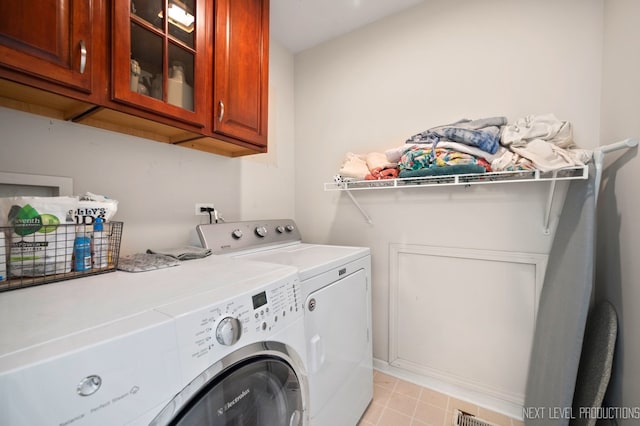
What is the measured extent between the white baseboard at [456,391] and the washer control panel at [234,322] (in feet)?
4.62

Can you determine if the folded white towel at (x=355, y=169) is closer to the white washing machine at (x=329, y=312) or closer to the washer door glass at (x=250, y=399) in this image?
the white washing machine at (x=329, y=312)

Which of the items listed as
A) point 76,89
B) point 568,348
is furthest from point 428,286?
point 76,89

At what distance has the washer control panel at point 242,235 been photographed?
141 cm

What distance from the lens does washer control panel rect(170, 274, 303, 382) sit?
0.57 meters

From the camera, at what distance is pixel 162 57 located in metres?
1.12

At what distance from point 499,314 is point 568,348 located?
1.50 ft

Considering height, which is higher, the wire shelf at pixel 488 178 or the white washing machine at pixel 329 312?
the wire shelf at pixel 488 178

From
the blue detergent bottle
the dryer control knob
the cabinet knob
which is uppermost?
the cabinet knob

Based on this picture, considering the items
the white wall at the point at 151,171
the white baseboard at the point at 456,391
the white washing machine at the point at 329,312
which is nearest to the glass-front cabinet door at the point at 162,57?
the white wall at the point at 151,171

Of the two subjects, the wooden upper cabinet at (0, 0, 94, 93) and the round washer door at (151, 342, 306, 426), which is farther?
the wooden upper cabinet at (0, 0, 94, 93)

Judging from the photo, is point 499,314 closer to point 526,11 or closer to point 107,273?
point 526,11

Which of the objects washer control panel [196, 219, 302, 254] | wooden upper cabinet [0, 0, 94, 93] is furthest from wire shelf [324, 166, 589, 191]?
wooden upper cabinet [0, 0, 94, 93]

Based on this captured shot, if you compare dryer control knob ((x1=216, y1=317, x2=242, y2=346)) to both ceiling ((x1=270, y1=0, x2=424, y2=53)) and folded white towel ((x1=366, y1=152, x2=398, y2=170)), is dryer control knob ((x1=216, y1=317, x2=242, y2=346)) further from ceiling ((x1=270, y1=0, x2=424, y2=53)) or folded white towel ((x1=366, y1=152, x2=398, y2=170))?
ceiling ((x1=270, y1=0, x2=424, y2=53))

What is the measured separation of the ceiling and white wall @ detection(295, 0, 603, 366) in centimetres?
8
